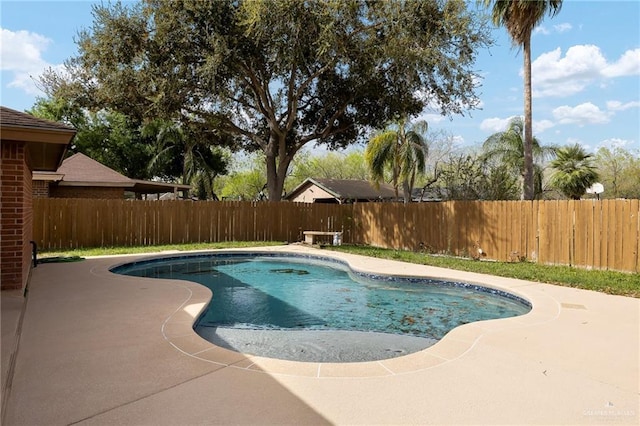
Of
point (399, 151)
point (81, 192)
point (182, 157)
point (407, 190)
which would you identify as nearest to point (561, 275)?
point (399, 151)

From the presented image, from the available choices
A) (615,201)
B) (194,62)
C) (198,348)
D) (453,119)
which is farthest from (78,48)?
(615,201)

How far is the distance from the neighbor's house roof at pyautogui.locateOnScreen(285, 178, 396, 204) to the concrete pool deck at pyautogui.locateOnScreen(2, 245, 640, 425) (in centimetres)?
2439

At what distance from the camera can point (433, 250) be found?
1366 centimetres

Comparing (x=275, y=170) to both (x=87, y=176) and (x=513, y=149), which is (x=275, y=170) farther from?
(x=513, y=149)

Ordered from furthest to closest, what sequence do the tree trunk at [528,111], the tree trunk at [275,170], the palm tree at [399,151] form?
the palm tree at [399,151] < the tree trunk at [275,170] < the tree trunk at [528,111]

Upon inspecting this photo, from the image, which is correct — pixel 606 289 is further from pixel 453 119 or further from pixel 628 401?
pixel 453 119

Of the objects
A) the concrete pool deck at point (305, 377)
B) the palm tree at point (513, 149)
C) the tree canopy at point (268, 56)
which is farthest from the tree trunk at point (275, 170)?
the concrete pool deck at point (305, 377)

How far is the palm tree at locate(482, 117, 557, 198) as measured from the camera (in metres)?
22.5

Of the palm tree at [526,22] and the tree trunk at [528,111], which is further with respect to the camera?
the tree trunk at [528,111]

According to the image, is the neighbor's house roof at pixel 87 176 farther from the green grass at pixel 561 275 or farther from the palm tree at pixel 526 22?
the palm tree at pixel 526 22

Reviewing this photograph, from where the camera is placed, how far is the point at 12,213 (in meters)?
6.16

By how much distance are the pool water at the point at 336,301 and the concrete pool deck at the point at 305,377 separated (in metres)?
1.21

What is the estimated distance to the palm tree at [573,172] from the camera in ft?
75.0

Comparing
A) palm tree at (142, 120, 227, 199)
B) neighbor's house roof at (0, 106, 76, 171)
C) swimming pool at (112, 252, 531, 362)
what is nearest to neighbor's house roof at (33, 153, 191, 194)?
swimming pool at (112, 252, 531, 362)
